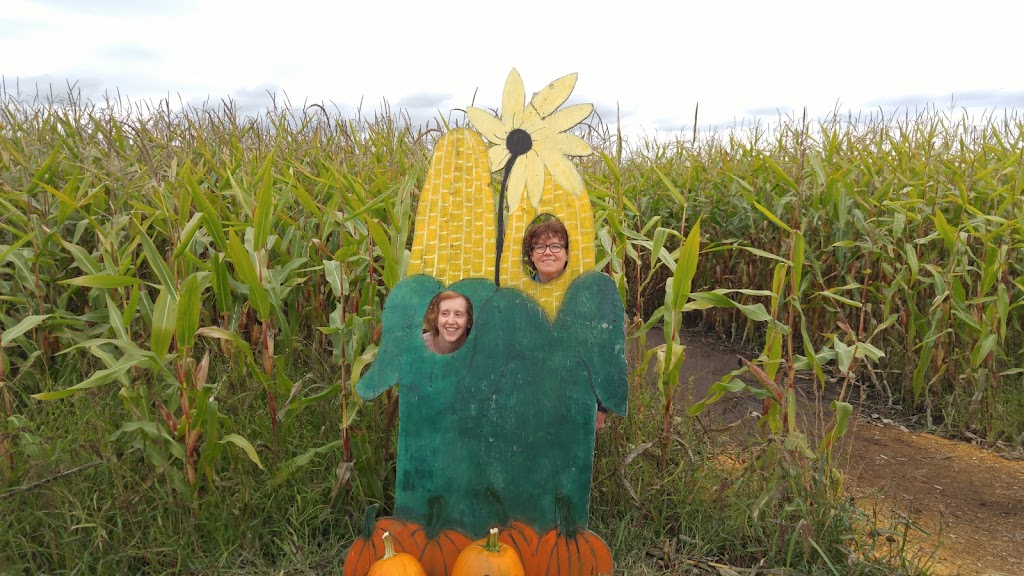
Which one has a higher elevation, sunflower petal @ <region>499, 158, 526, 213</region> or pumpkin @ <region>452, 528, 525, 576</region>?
sunflower petal @ <region>499, 158, 526, 213</region>

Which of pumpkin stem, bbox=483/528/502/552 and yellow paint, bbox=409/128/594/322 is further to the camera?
yellow paint, bbox=409/128/594/322

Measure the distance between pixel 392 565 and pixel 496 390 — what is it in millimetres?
525

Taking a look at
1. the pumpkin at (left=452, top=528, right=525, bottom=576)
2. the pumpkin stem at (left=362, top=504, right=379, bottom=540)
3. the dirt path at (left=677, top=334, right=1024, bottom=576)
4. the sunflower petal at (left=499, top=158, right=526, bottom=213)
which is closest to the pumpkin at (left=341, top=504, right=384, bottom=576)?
the pumpkin stem at (left=362, top=504, right=379, bottom=540)

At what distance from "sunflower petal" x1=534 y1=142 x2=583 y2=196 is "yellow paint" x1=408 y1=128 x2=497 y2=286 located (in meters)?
0.17

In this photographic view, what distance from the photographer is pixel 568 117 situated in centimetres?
199

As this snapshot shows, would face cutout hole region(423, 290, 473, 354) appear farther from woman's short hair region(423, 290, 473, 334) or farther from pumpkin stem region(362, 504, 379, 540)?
pumpkin stem region(362, 504, 379, 540)

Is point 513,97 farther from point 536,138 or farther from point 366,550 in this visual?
point 366,550

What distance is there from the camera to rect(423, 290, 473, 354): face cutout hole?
2008mm

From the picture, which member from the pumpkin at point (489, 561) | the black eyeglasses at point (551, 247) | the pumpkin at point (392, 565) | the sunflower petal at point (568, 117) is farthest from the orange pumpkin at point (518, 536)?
the sunflower petal at point (568, 117)

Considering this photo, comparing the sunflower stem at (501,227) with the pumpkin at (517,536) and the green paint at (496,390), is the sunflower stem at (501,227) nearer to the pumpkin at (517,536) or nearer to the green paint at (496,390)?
the green paint at (496,390)

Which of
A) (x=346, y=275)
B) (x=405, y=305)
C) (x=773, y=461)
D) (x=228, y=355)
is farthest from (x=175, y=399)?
(x=773, y=461)

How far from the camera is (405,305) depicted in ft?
6.61

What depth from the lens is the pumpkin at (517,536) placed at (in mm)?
1999

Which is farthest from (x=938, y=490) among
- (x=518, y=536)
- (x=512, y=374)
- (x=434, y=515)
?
(x=434, y=515)
